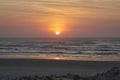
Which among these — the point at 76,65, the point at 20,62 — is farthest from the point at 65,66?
the point at 20,62

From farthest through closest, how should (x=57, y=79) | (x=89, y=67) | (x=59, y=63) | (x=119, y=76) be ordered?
(x=59, y=63) → (x=89, y=67) → (x=57, y=79) → (x=119, y=76)

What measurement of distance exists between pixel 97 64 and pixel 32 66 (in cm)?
567

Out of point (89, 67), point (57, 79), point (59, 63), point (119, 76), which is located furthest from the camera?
point (59, 63)

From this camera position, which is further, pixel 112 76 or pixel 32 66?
pixel 32 66

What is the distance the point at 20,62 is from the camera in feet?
108

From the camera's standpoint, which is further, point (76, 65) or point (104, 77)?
point (76, 65)

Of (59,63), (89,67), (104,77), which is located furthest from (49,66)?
(104,77)

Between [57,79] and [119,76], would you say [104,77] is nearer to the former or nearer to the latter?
[119,76]

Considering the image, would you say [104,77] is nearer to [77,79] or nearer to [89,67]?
[77,79]

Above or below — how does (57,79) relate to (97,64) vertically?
above

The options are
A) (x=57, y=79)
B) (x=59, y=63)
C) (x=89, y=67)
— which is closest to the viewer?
(x=57, y=79)

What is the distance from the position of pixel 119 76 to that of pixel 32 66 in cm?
1585

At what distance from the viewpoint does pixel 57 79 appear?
16438 mm

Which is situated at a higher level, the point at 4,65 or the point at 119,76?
the point at 119,76
